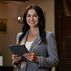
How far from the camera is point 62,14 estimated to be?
6.38 meters

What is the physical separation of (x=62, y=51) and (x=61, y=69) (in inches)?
14.1

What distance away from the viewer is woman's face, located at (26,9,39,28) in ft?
8.39

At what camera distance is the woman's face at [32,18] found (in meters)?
2.56

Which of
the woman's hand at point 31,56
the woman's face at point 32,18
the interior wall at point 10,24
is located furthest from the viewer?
the interior wall at point 10,24

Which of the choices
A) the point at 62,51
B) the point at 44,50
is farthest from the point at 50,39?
the point at 62,51

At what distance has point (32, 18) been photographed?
2559 millimetres

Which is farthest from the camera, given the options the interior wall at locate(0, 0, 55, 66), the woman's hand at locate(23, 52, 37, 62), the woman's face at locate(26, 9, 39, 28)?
the interior wall at locate(0, 0, 55, 66)

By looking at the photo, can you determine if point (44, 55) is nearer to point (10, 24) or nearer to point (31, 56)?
point (31, 56)

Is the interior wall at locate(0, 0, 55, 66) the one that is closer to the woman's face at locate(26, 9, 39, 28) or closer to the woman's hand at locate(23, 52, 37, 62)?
the woman's face at locate(26, 9, 39, 28)

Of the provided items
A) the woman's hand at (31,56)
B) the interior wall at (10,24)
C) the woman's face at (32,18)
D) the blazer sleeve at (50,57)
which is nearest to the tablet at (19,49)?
the woman's hand at (31,56)

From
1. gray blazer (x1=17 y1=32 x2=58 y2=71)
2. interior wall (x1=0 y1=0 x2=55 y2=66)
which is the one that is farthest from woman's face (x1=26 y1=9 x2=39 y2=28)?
interior wall (x1=0 y1=0 x2=55 y2=66)

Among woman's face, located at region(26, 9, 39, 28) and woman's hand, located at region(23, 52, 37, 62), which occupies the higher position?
woman's face, located at region(26, 9, 39, 28)

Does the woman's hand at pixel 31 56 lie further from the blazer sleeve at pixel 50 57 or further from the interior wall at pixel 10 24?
the interior wall at pixel 10 24

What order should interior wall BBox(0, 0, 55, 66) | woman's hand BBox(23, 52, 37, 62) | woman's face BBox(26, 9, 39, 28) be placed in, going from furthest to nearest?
1. interior wall BBox(0, 0, 55, 66)
2. woman's face BBox(26, 9, 39, 28)
3. woman's hand BBox(23, 52, 37, 62)
